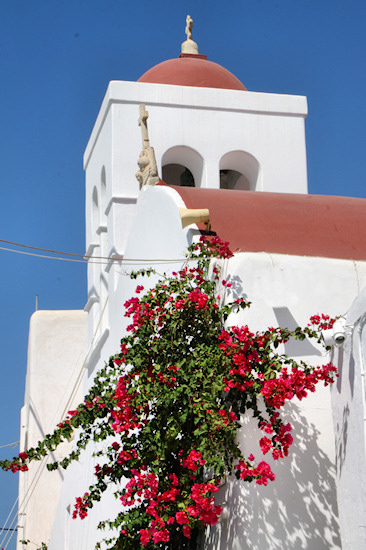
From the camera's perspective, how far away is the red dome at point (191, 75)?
13.7 metres

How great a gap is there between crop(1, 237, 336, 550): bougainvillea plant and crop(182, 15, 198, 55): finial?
8.01 meters

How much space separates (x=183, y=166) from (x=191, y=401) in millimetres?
8027

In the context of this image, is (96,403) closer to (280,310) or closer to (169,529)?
(169,529)

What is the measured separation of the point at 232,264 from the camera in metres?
7.11

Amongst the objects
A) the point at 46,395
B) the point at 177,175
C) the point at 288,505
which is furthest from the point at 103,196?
the point at 288,505

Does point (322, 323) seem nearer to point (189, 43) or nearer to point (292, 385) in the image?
point (292, 385)

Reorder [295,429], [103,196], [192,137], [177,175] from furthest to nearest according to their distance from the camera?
1. [177,175]
2. [103,196]
3. [192,137]
4. [295,429]

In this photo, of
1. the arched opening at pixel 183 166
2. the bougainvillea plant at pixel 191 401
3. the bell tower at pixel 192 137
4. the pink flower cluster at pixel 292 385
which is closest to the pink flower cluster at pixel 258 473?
the bougainvillea plant at pixel 191 401

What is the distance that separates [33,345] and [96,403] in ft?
30.1

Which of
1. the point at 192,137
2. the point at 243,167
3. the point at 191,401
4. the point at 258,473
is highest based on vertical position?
the point at 192,137

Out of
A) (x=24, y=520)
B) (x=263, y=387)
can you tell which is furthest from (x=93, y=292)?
(x=263, y=387)

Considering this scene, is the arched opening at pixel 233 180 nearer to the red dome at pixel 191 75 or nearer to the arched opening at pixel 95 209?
the red dome at pixel 191 75

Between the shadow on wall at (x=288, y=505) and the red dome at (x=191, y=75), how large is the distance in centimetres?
787

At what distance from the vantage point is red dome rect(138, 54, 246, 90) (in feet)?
44.8
